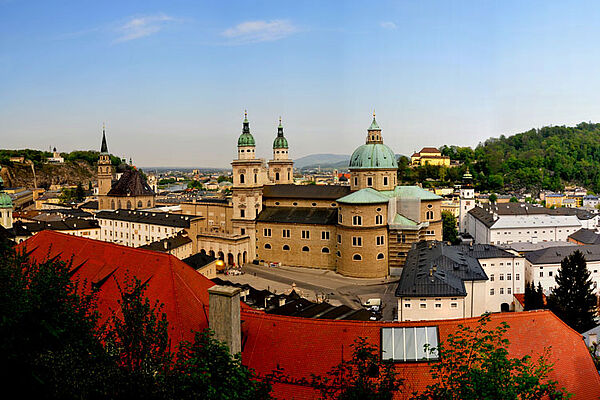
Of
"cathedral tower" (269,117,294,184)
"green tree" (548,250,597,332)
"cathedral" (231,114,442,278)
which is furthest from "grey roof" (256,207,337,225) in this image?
"green tree" (548,250,597,332)

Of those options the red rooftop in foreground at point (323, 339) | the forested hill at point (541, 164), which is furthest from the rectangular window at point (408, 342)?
the forested hill at point (541, 164)

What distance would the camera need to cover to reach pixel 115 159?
598 feet

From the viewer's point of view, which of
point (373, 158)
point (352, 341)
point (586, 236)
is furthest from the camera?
point (586, 236)

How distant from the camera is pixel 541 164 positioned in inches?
5797

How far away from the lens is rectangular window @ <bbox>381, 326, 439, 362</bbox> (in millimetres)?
13375

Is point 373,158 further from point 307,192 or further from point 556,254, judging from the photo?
point 556,254

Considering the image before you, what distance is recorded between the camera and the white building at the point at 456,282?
98.9 feet

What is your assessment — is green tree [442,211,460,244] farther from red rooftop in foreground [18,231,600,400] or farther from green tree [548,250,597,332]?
red rooftop in foreground [18,231,600,400]

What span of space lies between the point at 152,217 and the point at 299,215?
1948 cm

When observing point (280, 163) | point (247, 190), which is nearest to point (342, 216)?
point (247, 190)

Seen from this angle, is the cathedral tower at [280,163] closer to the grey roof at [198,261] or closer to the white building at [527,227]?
the white building at [527,227]

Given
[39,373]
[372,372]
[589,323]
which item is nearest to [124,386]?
[39,373]

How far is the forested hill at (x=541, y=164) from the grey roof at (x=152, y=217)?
9479cm

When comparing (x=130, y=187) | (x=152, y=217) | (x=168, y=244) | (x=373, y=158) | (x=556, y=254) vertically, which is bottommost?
(x=556, y=254)
